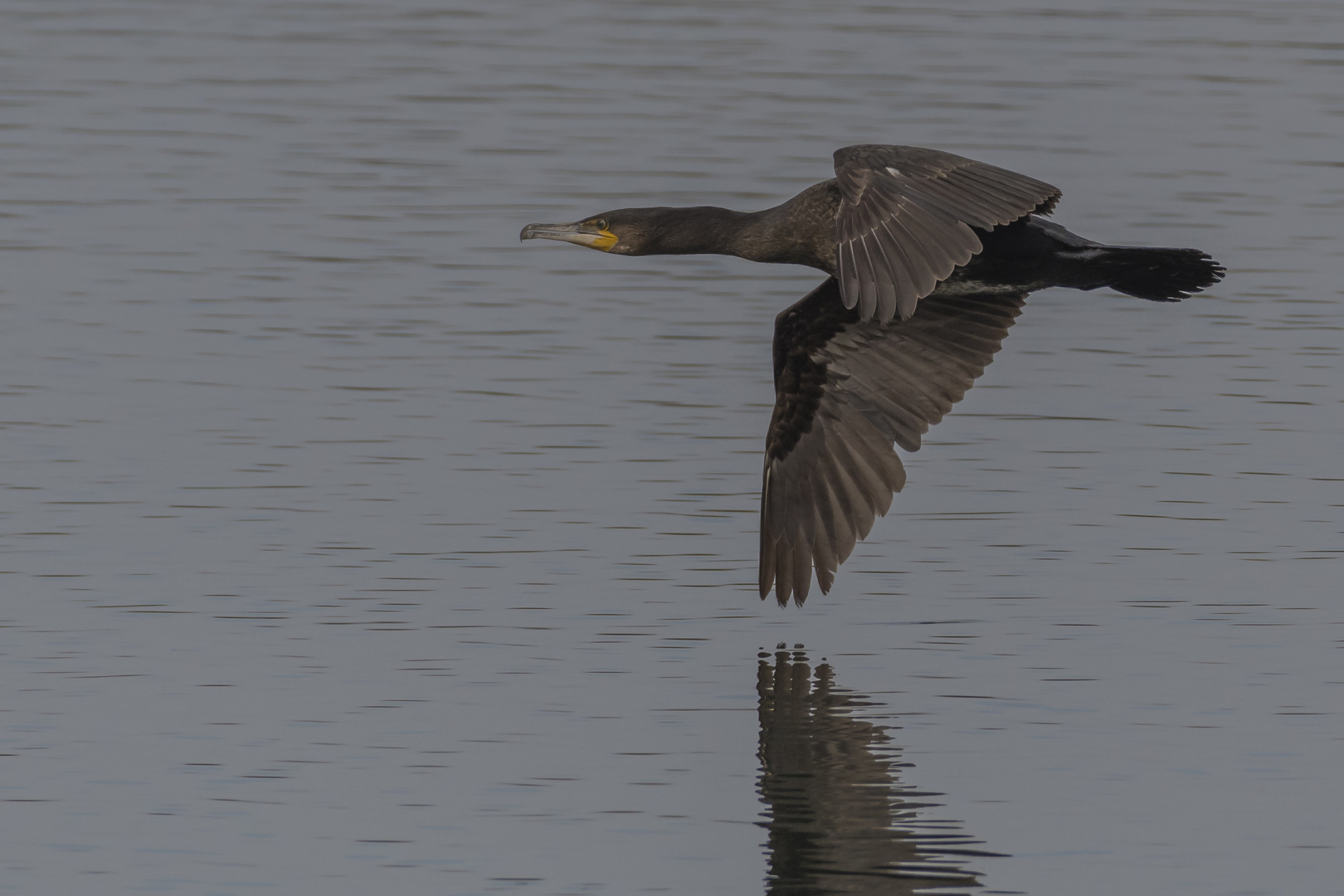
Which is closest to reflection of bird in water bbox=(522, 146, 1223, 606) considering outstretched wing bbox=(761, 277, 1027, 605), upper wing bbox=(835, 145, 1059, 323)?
outstretched wing bbox=(761, 277, 1027, 605)

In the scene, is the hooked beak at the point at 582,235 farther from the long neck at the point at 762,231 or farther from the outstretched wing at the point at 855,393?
the outstretched wing at the point at 855,393

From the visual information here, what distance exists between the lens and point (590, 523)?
8781mm

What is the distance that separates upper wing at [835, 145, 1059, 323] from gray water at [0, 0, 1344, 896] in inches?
51.1

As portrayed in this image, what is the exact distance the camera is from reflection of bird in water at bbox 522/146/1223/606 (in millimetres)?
8172

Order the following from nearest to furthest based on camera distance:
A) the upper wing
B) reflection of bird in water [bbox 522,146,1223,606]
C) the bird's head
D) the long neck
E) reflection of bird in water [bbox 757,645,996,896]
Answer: reflection of bird in water [bbox 757,645,996,896] < the upper wing < reflection of bird in water [bbox 522,146,1223,606] < the long neck < the bird's head

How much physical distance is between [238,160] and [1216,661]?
8302mm

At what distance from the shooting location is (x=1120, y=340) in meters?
11.6

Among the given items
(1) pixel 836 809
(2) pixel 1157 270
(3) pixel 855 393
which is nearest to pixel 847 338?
(3) pixel 855 393

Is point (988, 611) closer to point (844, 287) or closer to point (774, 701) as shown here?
point (774, 701)

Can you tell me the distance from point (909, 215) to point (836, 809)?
182 cm

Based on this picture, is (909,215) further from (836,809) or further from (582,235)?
(582,235)

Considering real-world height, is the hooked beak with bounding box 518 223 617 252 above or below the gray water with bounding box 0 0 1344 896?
above

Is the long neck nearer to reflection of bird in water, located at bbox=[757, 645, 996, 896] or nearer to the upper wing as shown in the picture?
the upper wing

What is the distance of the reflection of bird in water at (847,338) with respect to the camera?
8.17 m
